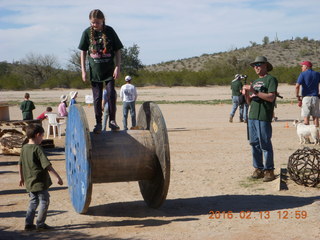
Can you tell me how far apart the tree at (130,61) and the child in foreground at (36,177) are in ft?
232

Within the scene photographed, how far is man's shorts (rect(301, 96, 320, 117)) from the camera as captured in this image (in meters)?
13.6

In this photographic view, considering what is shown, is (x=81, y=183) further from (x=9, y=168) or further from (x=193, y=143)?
(x=193, y=143)

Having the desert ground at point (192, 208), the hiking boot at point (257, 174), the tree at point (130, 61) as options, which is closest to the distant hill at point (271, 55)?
the tree at point (130, 61)

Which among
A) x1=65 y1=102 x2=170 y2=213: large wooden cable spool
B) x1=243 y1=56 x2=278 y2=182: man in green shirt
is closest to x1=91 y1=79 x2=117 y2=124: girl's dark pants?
x1=65 y1=102 x2=170 y2=213: large wooden cable spool

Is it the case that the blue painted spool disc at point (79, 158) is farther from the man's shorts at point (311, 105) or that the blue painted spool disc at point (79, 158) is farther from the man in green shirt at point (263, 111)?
the man's shorts at point (311, 105)

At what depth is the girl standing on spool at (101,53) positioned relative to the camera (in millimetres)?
7719

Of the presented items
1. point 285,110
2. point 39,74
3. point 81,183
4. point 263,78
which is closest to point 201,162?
point 263,78

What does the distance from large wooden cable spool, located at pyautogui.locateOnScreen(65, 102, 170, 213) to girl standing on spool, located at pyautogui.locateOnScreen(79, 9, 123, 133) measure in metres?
0.42

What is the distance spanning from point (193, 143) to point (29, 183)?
9193 millimetres

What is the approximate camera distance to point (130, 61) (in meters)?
79.6

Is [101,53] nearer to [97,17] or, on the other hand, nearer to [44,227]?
[97,17]

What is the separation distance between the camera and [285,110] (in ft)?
93.9

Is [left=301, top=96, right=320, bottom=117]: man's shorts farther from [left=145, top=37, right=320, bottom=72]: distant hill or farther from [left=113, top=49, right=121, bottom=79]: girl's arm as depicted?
[left=145, top=37, right=320, bottom=72]: distant hill

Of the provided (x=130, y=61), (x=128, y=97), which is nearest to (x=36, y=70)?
(x=130, y=61)
